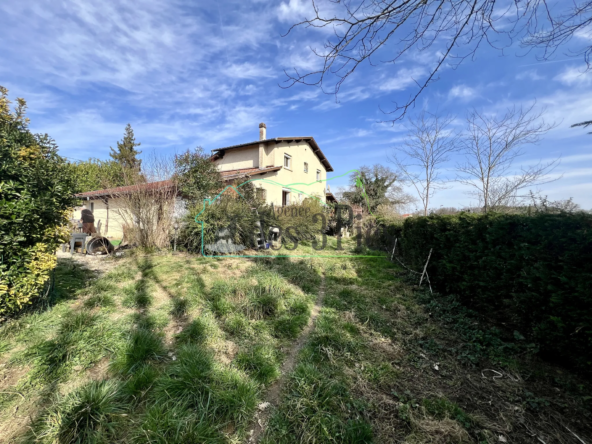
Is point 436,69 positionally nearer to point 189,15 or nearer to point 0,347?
point 0,347

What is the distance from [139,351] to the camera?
275 centimetres

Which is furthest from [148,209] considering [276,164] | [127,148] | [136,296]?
[127,148]

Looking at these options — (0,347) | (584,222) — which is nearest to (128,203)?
(0,347)

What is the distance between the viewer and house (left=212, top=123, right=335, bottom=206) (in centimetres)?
1511

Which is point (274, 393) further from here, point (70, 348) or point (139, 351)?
point (70, 348)

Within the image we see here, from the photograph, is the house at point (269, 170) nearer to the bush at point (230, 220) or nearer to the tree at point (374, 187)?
the bush at point (230, 220)

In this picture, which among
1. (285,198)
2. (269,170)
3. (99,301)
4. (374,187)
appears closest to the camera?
(99,301)

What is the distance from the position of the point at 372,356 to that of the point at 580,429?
1728mm

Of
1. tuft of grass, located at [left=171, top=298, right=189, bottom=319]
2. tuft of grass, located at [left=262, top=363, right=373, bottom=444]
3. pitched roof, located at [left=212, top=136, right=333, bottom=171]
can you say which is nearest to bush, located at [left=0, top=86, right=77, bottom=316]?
tuft of grass, located at [left=171, top=298, right=189, bottom=319]

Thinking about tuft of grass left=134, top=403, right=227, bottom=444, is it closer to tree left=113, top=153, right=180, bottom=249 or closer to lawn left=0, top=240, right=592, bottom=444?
lawn left=0, top=240, right=592, bottom=444

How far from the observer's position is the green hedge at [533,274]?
2348 millimetres

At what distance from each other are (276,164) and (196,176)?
6563 mm

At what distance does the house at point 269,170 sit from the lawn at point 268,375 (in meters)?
9.71

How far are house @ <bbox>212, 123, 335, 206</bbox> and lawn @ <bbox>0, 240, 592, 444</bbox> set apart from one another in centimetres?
995
